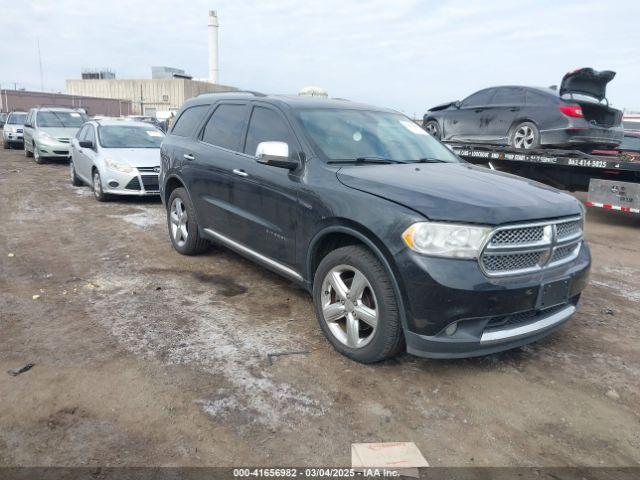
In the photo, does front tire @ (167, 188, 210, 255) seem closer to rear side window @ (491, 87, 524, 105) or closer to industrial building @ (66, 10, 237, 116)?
rear side window @ (491, 87, 524, 105)

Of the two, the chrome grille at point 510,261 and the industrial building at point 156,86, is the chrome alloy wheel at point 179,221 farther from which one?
the industrial building at point 156,86

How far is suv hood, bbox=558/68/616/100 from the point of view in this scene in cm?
833

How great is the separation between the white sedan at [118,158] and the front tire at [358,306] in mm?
6668

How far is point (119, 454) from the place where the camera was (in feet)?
8.27

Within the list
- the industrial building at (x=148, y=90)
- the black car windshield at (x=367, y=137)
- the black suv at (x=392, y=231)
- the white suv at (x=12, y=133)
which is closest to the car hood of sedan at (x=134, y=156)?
the black suv at (x=392, y=231)

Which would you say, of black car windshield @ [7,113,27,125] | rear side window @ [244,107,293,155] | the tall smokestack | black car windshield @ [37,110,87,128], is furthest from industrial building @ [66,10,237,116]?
rear side window @ [244,107,293,155]

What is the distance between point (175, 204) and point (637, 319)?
16.2ft

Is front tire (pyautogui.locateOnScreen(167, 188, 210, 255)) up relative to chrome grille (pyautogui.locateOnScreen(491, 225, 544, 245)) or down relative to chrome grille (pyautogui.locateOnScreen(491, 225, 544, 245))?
down

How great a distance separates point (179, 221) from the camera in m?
5.98

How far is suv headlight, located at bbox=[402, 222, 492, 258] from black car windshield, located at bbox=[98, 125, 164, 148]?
335 inches

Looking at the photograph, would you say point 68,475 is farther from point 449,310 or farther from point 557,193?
point 557,193

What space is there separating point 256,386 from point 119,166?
24.0 ft

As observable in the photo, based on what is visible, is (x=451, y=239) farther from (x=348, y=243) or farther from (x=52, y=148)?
(x=52, y=148)

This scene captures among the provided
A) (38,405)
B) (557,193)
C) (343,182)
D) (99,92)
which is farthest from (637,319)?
(99,92)
